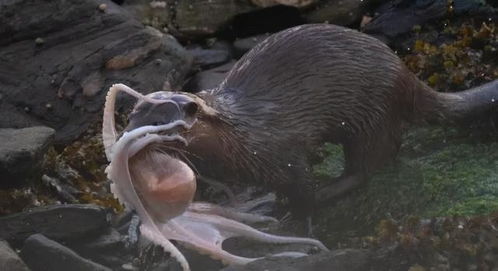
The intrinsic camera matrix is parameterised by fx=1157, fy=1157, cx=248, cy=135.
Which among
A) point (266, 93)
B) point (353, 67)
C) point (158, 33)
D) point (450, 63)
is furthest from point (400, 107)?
point (158, 33)

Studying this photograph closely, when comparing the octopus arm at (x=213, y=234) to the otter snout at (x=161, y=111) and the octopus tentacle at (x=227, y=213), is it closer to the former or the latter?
the octopus tentacle at (x=227, y=213)

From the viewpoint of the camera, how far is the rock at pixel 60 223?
4.65m

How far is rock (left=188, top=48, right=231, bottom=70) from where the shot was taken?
22.4 feet

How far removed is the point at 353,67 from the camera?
197 inches

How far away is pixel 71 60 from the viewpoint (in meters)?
6.28

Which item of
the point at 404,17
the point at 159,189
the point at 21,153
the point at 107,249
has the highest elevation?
the point at 159,189

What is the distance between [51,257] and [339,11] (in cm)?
326

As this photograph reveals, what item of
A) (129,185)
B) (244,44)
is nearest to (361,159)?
(129,185)

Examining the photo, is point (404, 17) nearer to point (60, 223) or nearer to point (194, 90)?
point (194, 90)

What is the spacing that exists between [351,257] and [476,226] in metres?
0.46

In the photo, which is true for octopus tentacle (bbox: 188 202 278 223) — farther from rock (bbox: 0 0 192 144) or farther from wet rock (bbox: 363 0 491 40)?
wet rock (bbox: 363 0 491 40)

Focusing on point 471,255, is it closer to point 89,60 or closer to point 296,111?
point 296,111

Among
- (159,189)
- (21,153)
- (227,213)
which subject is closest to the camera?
(159,189)

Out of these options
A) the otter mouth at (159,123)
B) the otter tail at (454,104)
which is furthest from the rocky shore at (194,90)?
the otter mouth at (159,123)
